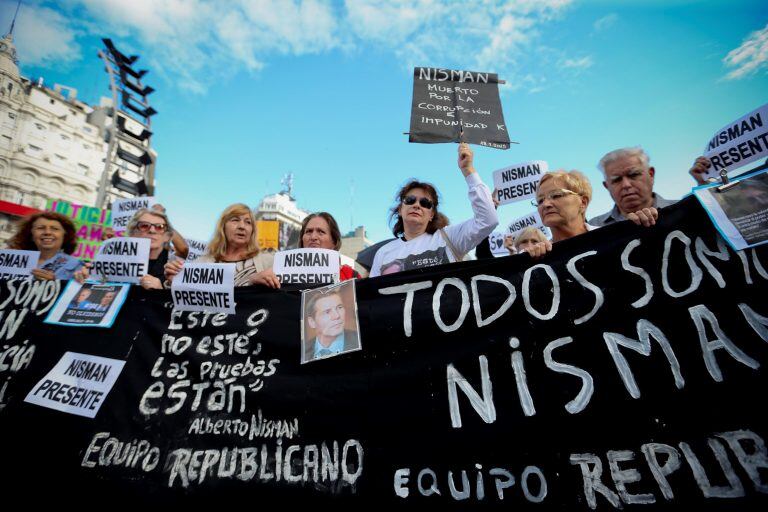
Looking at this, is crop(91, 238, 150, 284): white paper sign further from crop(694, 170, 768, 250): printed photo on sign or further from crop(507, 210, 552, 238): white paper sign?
crop(507, 210, 552, 238): white paper sign

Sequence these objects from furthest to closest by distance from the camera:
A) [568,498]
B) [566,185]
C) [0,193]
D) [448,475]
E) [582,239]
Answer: [0,193] → [566,185] → [582,239] → [448,475] → [568,498]

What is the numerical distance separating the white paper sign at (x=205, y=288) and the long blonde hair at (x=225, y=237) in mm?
723

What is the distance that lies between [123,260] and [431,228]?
3023 millimetres

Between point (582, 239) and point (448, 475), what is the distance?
1627mm

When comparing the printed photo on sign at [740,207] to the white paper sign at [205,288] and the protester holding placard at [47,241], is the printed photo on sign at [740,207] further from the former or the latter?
the protester holding placard at [47,241]

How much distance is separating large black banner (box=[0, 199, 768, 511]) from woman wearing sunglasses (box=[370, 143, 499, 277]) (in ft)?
2.60

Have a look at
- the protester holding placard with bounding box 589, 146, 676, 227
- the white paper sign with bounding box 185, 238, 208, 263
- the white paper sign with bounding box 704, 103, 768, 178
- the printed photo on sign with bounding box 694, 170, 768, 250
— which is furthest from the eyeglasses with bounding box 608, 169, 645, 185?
the white paper sign with bounding box 185, 238, 208, 263

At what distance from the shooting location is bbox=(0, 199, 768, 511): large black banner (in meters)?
1.61

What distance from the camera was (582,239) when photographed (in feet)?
7.14

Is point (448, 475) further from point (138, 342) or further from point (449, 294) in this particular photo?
point (138, 342)

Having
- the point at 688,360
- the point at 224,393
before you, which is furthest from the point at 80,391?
A: the point at 688,360

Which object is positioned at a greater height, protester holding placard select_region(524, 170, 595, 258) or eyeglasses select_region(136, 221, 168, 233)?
eyeglasses select_region(136, 221, 168, 233)

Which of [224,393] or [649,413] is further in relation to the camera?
[224,393]

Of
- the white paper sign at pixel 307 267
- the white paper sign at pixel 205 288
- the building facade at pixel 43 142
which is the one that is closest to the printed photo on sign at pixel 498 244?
the white paper sign at pixel 307 267
